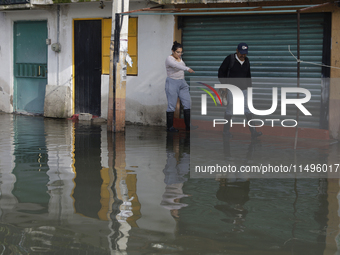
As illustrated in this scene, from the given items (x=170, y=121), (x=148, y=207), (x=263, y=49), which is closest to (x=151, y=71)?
(x=170, y=121)

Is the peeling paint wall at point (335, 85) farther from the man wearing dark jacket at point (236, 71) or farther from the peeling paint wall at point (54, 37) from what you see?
the peeling paint wall at point (54, 37)

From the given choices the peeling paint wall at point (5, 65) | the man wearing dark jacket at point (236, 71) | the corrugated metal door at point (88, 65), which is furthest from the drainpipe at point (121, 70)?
the peeling paint wall at point (5, 65)

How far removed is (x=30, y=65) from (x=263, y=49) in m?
6.66

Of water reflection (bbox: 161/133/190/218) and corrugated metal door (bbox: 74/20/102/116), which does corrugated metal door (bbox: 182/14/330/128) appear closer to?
water reflection (bbox: 161/133/190/218)

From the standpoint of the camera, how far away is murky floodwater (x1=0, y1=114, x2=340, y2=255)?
4.00m

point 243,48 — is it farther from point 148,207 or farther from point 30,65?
point 30,65

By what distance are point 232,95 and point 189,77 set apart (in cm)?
242

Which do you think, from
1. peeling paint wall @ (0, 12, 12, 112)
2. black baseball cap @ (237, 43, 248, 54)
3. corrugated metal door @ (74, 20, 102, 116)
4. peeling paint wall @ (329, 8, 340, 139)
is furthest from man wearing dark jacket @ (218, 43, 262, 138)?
peeling paint wall @ (0, 12, 12, 112)

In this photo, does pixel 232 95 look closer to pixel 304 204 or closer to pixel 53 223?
pixel 304 204

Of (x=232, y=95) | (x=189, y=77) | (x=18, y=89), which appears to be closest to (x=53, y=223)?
(x=232, y=95)

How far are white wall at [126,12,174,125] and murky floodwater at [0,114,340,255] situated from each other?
387cm

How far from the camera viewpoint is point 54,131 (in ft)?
35.8

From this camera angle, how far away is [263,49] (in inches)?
438

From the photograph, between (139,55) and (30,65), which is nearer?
(139,55)
